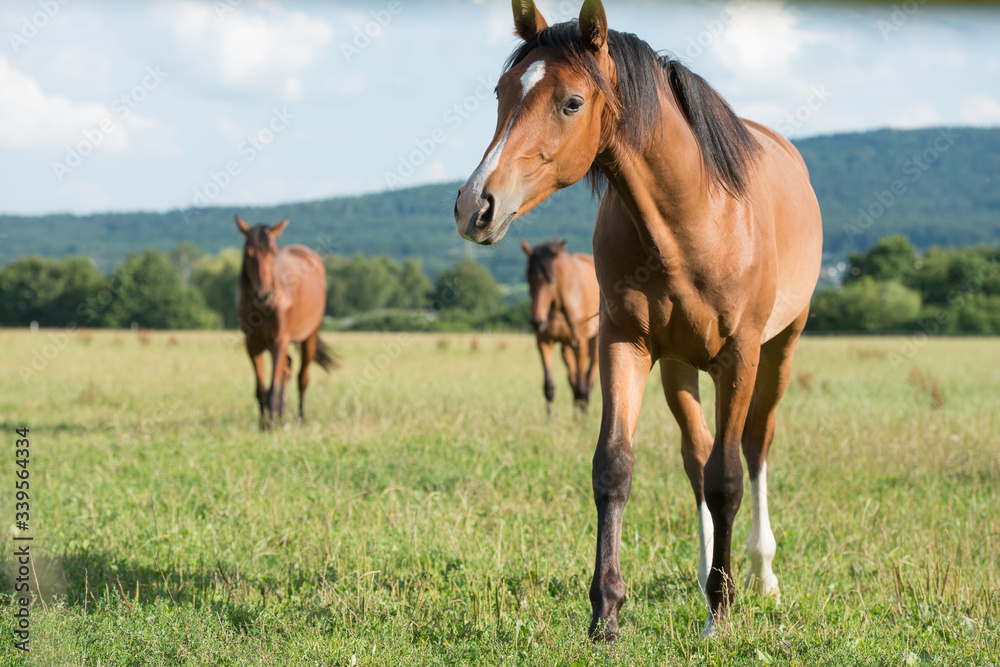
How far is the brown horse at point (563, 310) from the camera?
32.7 ft

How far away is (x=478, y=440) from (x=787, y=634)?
167 inches

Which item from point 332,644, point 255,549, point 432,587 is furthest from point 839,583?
point 255,549

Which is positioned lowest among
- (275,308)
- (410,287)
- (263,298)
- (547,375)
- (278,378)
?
(278,378)

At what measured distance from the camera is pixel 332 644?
9.20 feet

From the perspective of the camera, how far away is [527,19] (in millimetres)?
2711

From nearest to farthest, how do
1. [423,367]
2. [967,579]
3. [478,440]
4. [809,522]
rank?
[967,579] → [809,522] → [478,440] → [423,367]

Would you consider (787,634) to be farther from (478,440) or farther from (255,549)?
(478,440)

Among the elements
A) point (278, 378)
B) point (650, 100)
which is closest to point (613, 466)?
point (650, 100)

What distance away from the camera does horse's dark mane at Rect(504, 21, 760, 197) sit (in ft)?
8.24

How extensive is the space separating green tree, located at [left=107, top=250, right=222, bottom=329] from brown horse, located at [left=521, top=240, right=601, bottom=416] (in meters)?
56.2

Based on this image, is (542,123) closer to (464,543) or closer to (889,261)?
(464,543)

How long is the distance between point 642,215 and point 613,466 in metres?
0.98

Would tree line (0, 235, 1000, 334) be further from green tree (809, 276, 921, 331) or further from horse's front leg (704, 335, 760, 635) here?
horse's front leg (704, 335, 760, 635)

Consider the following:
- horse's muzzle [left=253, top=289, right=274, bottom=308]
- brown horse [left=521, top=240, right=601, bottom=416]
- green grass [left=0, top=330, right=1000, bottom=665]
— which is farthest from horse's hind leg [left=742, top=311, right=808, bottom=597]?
horse's muzzle [left=253, top=289, right=274, bottom=308]
